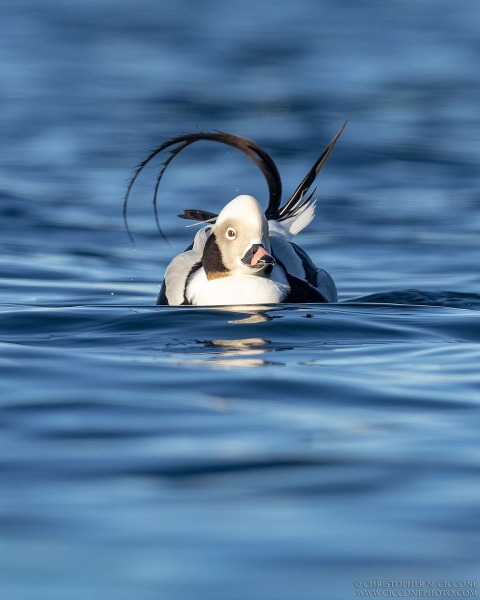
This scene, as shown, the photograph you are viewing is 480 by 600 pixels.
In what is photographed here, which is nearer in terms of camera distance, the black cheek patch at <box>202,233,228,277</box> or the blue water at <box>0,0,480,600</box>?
the blue water at <box>0,0,480,600</box>

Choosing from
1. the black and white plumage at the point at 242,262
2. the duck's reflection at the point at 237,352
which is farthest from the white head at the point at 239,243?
the duck's reflection at the point at 237,352

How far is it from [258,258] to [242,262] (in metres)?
0.20

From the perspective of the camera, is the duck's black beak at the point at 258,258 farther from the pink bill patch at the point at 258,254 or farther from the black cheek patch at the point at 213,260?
the black cheek patch at the point at 213,260

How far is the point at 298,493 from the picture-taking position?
290 cm

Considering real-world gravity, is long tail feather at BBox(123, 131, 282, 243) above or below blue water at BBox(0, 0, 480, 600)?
above

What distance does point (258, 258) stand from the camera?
585cm


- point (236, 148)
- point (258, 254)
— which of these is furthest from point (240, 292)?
point (236, 148)

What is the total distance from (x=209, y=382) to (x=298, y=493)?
129cm

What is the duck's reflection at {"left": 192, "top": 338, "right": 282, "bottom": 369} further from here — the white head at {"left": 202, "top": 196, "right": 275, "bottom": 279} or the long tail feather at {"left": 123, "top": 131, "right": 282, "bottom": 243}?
→ the long tail feather at {"left": 123, "top": 131, "right": 282, "bottom": 243}

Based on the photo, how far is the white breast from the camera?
5.99 metres

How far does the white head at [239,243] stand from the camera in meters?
5.90

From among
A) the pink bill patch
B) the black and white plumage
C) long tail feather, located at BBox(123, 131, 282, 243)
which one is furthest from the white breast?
long tail feather, located at BBox(123, 131, 282, 243)

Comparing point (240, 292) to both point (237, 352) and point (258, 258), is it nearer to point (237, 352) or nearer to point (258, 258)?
point (258, 258)

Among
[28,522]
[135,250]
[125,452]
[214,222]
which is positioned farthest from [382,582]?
[135,250]
